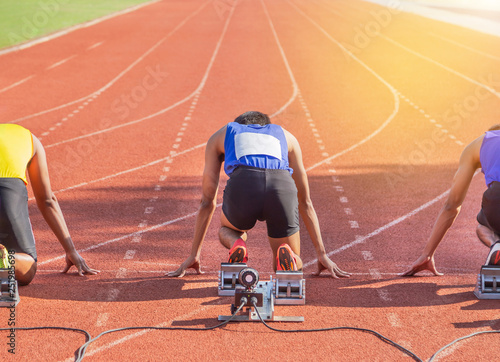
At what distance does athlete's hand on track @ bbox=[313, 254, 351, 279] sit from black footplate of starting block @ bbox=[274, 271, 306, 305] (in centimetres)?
52

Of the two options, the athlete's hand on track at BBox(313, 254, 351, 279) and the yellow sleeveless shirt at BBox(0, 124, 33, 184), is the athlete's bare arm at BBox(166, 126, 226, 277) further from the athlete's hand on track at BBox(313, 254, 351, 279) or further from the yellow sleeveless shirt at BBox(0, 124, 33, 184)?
the yellow sleeveless shirt at BBox(0, 124, 33, 184)

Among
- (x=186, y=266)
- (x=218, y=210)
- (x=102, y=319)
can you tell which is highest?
(x=102, y=319)

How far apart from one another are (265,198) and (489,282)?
74.9 inches

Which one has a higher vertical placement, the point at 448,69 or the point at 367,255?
the point at 367,255

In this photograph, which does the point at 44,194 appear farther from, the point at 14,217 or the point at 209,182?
the point at 209,182

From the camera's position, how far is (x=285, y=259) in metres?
5.14

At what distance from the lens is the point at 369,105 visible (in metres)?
16.1

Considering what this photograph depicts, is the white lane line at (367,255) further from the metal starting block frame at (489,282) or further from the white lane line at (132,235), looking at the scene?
the white lane line at (132,235)

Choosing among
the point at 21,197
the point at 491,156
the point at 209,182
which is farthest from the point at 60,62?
the point at 491,156

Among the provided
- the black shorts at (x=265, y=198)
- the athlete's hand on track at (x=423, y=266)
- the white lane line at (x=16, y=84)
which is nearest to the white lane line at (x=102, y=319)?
the black shorts at (x=265, y=198)

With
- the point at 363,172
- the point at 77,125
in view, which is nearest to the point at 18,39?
the point at 77,125

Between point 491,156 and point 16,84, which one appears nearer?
Result: point 491,156

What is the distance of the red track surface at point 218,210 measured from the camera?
4828 millimetres

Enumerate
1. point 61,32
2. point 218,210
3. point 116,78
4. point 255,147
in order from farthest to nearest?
point 61,32, point 116,78, point 218,210, point 255,147
